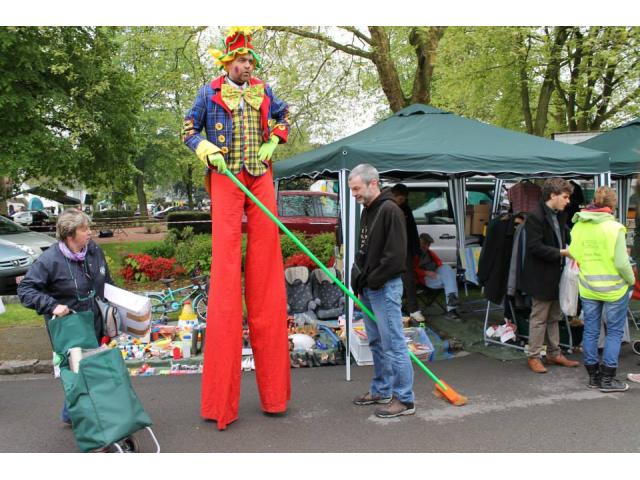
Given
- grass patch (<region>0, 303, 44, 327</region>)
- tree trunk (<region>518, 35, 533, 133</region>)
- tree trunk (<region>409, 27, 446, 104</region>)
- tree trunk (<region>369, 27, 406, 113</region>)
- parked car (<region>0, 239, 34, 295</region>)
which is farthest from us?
tree trunk (<region>518, 35, 533, 133</region>)

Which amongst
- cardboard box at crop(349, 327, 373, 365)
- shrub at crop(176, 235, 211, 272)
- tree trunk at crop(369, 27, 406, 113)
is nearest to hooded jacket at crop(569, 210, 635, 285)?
cardboard box at crop(349, 327, 373, 365)

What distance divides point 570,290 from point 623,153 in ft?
12.1

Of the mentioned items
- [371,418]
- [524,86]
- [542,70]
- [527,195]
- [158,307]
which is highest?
[542,70]

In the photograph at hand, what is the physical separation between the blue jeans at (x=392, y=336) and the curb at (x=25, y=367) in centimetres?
365

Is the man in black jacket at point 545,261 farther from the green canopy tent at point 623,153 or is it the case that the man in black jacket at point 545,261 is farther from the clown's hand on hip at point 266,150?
the green canopy tent at point 623,153

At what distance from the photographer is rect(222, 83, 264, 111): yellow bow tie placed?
14.1 feet

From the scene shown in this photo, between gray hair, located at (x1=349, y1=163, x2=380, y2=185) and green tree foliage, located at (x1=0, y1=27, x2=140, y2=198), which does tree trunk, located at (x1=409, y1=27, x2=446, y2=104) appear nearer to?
green tree foliage, located at (x1=0, y1=27, x2=140, y2=198)

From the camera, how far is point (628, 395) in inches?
186

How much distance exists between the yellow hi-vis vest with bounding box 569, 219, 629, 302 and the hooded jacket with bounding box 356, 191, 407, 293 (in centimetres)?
179

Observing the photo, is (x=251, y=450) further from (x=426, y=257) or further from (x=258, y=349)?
(x=426, y=257)

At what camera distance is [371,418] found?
4.31m

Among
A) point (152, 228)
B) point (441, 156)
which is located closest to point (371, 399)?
point (441, 156)

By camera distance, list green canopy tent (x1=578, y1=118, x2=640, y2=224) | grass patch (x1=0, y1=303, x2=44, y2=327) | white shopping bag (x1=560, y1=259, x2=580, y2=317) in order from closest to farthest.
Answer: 1. white shopping bag (x1=560, y1=259, x2=580, y2=317)
2. grass patch (x1=0, y1=303, x2=44, y2=327)
3. green canopy tent (x1=578, y1=118, x2=640, y2=224)

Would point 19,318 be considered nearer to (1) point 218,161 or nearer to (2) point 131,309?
(2) point 131,309
